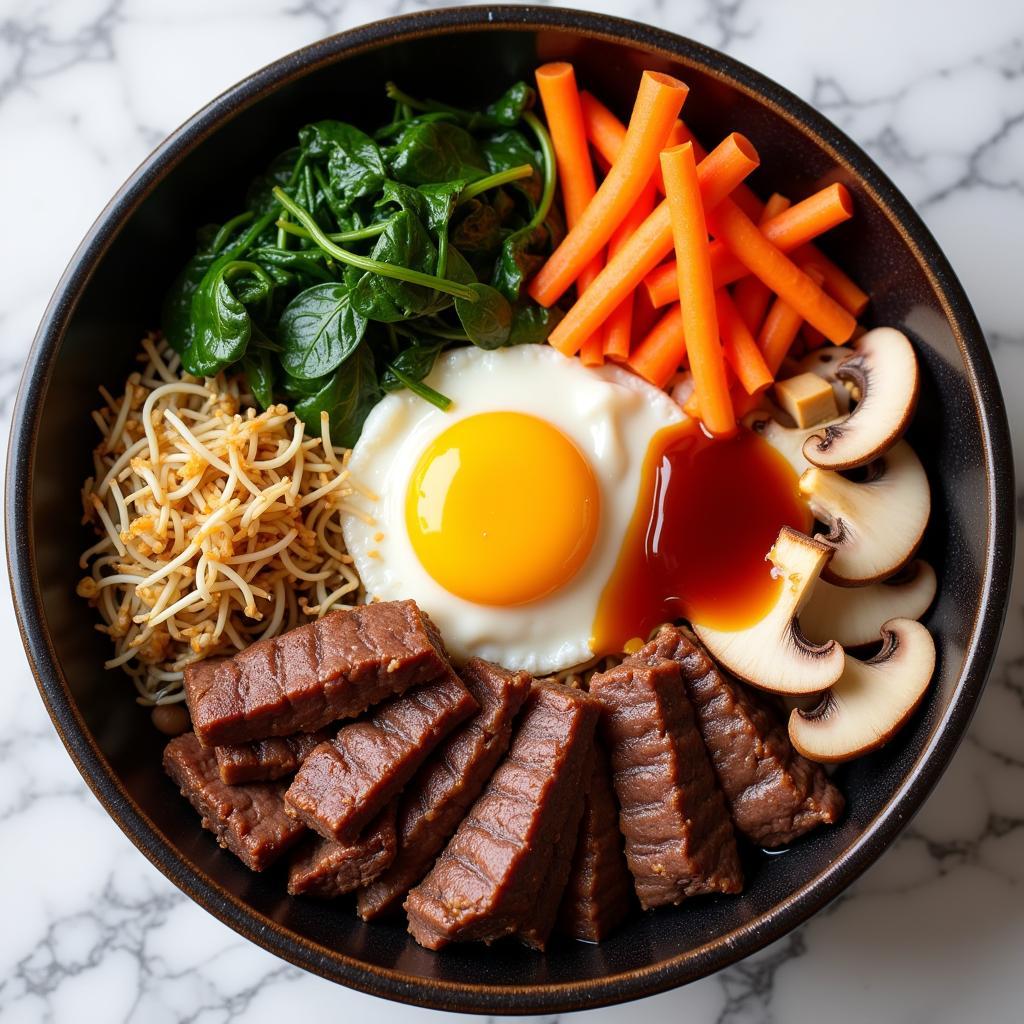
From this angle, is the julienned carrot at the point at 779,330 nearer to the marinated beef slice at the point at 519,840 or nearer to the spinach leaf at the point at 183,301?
the marinated beef slice at the point at 519,840

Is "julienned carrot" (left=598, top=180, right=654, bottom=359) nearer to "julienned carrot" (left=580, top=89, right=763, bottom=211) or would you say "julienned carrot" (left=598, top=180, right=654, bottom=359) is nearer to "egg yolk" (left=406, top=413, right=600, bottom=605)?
"julienned carrot" (left=580, top=89, right=763, bottom=211)

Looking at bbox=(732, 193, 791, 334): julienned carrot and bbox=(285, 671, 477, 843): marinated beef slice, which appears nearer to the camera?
bbox=(285, 671, 477, 843): marinated beef slice

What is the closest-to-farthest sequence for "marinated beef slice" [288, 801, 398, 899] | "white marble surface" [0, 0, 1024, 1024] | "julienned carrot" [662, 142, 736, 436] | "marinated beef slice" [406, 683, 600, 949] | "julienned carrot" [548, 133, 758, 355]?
"marinated beef slice" [406, 683, 600, 949] → "marinated beef slice" [288, 801, 398, 899] → "julienned carrot" [662, 142, 736, 436] → "julienned carrot" [548, 133, 758, 355] → "white marble surface" [0, 0, 1024, 1024]

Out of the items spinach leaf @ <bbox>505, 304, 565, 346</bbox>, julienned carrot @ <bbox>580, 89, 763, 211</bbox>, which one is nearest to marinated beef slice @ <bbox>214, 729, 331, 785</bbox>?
spinach leaf @ <bbox>505, 304, 565, 346</bbox>

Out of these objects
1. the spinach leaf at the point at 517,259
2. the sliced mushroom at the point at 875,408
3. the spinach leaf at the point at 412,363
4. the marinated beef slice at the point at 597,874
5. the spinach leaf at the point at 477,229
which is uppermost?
the spinach leaf at the point at 477,229

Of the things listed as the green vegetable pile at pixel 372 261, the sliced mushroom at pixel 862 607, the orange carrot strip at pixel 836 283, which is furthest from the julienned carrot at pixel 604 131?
the sliced mushroom at pixel 862 607
